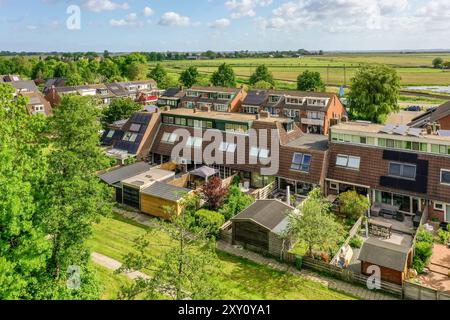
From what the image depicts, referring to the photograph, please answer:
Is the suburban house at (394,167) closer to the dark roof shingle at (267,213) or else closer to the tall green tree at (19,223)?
the dark roof shingle at (267,213)

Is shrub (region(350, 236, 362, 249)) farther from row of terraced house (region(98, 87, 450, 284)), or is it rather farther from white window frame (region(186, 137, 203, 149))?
white window frame (region(186, 137, 203, 149))

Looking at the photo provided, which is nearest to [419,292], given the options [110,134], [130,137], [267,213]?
[267,213]

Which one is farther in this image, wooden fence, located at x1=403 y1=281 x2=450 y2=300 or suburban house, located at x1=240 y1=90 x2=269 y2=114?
suburban house, located at x1=240 y1=90 x2=269 y2=114

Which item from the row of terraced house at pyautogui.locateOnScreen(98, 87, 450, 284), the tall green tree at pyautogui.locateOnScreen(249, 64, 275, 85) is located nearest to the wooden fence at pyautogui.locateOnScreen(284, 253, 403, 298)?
the row of terraced house at pyautogui.locateOnScreen(98, 87, 450, 284)

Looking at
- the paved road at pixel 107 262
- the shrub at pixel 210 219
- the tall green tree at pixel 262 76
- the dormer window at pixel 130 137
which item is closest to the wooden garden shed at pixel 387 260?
the shrub at pixel 210 219

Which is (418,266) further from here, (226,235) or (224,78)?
(224,78)

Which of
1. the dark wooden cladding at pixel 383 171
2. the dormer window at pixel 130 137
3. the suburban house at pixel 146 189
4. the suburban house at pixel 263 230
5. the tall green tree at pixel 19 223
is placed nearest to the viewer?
the tall green tree at pixel 19 223

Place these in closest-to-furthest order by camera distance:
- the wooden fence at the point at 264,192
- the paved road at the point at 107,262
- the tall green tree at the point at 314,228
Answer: the tall green tree at the point at 314,228, the paved road at the point at 107,262, the wooden fence at the point at 264,192
